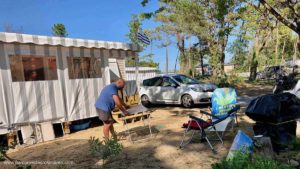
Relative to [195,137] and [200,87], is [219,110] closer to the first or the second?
[195,137]

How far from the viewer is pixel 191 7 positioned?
63.9 ft

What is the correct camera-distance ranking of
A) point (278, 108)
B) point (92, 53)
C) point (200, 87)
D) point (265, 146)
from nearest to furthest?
point (265, 146)
point (278, 108)
point (92, 53)
point (200, 87)

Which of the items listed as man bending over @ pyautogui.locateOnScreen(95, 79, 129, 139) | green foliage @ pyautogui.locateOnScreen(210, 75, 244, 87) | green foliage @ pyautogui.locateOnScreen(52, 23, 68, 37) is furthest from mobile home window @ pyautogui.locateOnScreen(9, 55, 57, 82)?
green foliage @ pyautogui.locateOnScreen(52, 23, 68, 37)

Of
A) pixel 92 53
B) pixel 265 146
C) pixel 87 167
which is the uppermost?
pixel 92 53

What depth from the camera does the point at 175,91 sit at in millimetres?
12461

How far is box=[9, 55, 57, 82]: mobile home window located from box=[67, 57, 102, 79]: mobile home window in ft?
2.04

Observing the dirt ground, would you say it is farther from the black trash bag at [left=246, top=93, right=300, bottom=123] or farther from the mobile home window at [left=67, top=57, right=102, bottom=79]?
the mobile home window at [left=67, top=57, right=102, bottom=79]

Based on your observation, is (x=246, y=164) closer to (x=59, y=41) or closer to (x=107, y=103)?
(x=107, y=103)

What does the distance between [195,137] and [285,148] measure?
2.14 meters

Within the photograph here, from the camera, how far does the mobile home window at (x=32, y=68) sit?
25.3 feet

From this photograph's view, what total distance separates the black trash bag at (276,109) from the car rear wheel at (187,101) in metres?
6.83

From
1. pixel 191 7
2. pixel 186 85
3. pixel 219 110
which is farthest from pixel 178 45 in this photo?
pixel 219 110

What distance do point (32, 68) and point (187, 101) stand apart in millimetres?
6536

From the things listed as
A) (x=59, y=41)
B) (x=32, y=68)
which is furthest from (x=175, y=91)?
(x=32, y=68)
